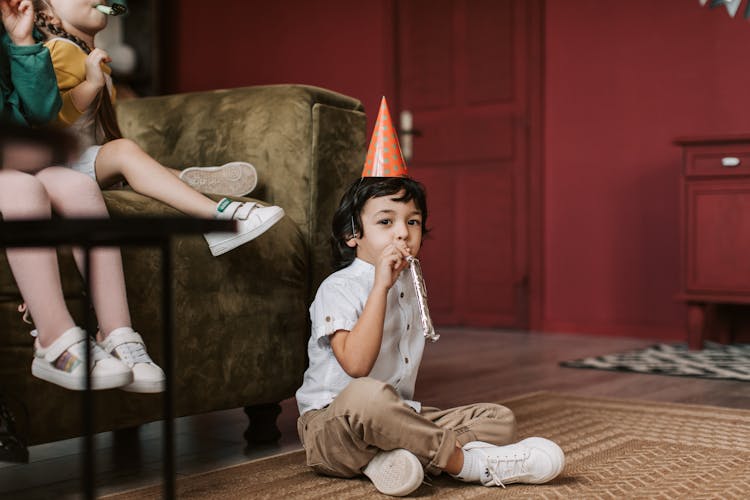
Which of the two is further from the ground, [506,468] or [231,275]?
→ [231,275]

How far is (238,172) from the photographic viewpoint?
1.69m

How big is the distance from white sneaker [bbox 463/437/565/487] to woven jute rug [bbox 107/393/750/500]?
0.02 metres

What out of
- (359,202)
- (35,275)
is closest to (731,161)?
(359,202)

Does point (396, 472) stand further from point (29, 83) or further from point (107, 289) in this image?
point (29, 83)

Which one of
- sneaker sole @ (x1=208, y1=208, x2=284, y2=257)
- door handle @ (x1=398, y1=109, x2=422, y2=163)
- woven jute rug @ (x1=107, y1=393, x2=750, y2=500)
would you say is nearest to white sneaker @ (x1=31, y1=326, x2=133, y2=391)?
woven jute rug @ (x1=107, y1=393, x2=750, y2=500)

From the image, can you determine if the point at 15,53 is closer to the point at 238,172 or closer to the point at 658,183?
the point at 238,172

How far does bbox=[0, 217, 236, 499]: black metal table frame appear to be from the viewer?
24.4 inches

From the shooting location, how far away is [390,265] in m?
1.37

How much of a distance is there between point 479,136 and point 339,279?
9.09ft

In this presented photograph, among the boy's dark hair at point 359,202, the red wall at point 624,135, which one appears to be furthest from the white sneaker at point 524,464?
the red wall at point 624,135

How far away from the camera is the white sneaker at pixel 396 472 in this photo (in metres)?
1.24

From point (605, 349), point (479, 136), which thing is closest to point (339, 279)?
point (605, 349)

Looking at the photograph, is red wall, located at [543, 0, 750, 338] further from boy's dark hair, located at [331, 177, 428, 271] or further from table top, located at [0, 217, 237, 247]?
table top, located at [0, 217, 237, 247]

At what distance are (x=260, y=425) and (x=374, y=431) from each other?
53cm
